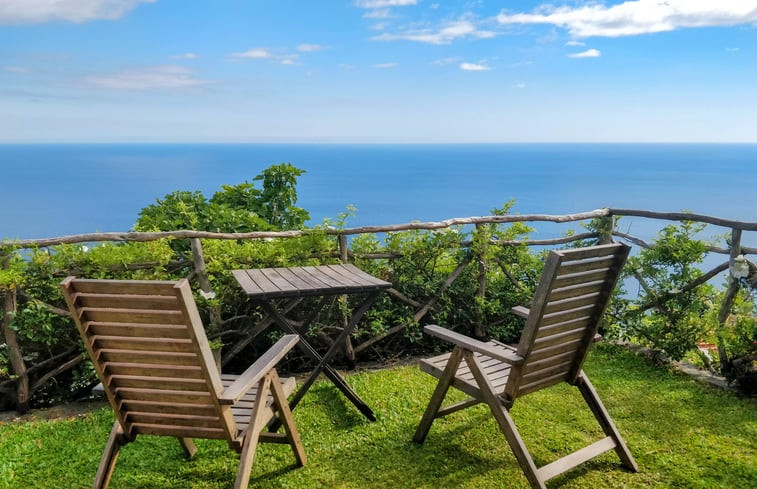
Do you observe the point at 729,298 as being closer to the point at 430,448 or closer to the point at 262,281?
the point at 430,448

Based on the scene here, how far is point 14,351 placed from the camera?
401cm

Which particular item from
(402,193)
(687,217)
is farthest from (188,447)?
(402,193)

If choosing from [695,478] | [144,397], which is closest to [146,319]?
[144,397]

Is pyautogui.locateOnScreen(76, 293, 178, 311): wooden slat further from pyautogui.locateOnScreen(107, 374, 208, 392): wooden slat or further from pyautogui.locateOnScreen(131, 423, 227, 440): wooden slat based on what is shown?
pyautogui.locateOnScreen(131, 423, 227, 440): wooden slat

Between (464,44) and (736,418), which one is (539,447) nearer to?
(736,418)

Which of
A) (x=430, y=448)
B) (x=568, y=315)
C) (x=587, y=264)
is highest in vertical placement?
(x=587, y=264)

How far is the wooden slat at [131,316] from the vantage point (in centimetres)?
218

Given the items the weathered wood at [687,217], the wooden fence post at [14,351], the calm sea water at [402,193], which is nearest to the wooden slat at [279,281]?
the wooden fence post at [14,351]

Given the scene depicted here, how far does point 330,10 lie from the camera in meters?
83.4

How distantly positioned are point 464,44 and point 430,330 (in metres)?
139

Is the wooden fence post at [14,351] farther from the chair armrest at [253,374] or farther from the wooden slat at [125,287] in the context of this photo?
the chair armrest at [253,374]

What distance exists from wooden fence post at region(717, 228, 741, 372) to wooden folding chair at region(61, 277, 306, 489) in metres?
3.67

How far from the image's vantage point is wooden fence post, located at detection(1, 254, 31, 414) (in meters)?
3.93

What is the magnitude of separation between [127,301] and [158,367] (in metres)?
0.33
